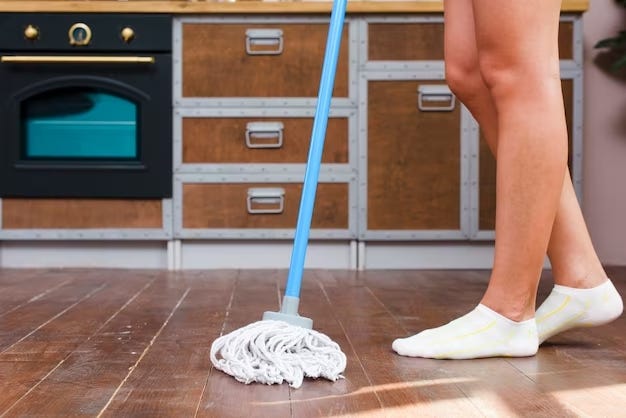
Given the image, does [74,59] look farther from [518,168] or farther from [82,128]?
[518,168]

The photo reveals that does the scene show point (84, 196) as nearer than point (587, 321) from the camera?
No

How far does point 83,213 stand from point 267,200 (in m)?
0.60

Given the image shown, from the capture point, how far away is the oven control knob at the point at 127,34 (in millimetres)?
2754

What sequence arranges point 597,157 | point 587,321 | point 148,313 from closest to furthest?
point 587,321 < point 148,313 < point 597,157

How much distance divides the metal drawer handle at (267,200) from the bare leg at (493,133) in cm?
143

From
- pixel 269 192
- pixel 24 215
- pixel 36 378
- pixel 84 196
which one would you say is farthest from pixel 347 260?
pixel 36 378

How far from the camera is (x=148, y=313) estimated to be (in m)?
1.77

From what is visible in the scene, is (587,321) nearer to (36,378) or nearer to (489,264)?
(36,378)

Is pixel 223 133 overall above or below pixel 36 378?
above

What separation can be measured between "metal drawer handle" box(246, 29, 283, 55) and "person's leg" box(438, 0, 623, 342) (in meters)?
1.46

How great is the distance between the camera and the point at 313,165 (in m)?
1.30

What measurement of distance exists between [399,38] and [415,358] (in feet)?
5.73

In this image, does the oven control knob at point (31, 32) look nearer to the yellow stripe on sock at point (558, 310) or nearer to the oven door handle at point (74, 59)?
the oven door handle at point (74, 59)

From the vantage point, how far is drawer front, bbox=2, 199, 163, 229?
9.18ft
